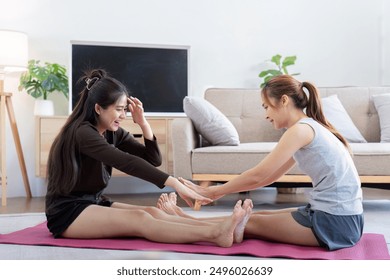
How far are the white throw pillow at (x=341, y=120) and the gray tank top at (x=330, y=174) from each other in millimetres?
1825

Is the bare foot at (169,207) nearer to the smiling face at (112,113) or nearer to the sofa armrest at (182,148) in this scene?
the smiling face at (112,113)

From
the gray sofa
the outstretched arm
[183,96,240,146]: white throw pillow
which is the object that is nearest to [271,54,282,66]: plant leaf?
the gray sofa

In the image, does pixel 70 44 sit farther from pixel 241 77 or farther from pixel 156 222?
pixel 156 222

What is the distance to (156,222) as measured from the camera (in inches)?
80.4

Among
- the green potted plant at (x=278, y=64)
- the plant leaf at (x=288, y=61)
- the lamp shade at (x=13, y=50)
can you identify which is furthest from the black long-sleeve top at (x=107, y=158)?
the plant leaf at (x=288, y=61)

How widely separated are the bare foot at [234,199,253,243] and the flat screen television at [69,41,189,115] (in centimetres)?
254

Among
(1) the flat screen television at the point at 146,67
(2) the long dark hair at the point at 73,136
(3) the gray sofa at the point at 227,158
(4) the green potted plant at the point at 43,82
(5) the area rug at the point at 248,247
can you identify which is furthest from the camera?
(1) the flat screen television at the point at 146,67

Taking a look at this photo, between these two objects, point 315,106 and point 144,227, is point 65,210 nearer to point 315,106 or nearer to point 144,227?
point 144,227

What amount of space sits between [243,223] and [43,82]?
8.82 ft

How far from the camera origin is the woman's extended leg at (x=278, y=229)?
1983mm

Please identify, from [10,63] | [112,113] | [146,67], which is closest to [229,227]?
[112,113]

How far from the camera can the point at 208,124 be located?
11.5 feet
